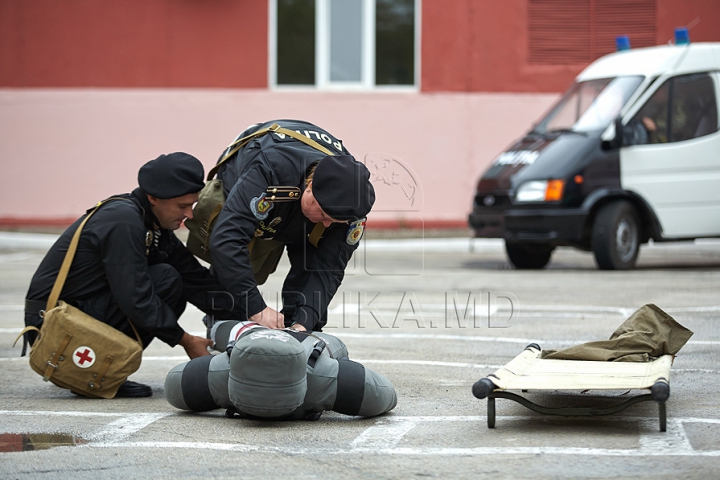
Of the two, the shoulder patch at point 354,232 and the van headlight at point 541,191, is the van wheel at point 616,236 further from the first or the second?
the shoulder patch at point 354,232

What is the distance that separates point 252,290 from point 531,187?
748cm

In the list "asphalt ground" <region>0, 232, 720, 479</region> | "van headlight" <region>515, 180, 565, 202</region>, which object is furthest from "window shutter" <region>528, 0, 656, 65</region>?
"asphalt ground" <region>0, 232, 720, 479</region>

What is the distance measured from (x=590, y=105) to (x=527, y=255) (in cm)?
200

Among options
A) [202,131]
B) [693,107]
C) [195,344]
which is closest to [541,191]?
[693,107]

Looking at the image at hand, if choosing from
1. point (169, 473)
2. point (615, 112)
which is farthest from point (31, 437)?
point (615, 112)

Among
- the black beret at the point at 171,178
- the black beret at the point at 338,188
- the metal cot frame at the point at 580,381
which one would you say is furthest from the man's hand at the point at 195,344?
the metal cot frame at the point at 580,381

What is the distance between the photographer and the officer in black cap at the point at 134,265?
523cm

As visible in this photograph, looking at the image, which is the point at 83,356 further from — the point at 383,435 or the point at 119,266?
the point at 383,435

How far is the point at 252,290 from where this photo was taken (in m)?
4.89

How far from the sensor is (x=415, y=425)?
4.60 metres

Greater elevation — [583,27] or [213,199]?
[583,27]

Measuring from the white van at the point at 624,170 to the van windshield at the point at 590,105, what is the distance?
0.7 inches

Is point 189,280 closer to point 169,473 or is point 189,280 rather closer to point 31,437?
point 31,437

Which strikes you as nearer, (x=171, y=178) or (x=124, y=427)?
(x=124, y=427)
